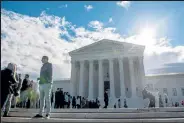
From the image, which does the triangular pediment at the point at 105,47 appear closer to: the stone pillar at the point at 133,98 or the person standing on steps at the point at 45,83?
the stone pillar at the point at 133,98

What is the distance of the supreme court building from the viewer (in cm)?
3800

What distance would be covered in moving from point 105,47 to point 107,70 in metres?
6.23

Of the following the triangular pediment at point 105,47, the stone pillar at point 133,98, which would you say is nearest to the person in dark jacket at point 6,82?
the stone pillar at point 133,98

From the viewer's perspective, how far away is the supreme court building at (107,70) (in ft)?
125

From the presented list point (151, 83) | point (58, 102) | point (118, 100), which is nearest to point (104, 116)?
point (58, 102)

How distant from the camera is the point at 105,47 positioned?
39969 mm

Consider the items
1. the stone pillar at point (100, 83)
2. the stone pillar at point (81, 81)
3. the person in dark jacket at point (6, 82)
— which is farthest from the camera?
the stone pillar at point (81, 81)

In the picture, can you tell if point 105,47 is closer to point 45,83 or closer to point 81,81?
point 81,81

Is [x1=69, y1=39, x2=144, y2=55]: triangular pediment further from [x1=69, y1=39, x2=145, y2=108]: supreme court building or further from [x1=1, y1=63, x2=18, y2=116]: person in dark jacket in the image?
[x1=1, y1=63, x2=18, y2=116]: person in dark jacket

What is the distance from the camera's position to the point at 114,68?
140 ft

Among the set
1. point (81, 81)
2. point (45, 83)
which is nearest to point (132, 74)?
point (81, 81)

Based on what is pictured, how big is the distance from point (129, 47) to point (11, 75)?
34212 mm

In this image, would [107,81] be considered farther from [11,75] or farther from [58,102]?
[11,75]

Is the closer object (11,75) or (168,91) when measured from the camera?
(11,75)
